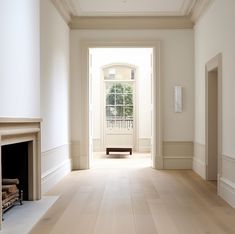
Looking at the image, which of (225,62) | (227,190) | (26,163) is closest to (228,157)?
(227,190)

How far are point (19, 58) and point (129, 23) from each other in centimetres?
483

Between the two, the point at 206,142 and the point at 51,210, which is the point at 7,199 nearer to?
the point at 51,210

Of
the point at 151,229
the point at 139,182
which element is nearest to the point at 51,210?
the point at 151,229

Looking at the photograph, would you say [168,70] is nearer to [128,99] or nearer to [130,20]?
[130,20]

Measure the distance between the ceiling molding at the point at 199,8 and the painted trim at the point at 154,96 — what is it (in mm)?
994

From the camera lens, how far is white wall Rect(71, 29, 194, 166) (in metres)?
8.91

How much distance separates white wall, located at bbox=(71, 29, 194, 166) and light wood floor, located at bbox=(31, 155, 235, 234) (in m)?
1.35

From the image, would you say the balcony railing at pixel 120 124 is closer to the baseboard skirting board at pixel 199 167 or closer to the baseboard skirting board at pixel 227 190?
the baseboard skirting board at pixel 199 167

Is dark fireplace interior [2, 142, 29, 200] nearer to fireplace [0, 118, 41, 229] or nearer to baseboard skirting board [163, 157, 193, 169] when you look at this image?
fireplace [0, 118, 41, 229]

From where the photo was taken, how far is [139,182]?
708 cm

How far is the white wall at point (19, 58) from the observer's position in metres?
3.97

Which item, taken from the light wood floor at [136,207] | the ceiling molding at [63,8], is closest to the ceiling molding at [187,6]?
the ceiling molding at [63,8]

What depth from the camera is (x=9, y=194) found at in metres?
4.60

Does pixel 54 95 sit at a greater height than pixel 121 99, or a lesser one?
lesser
